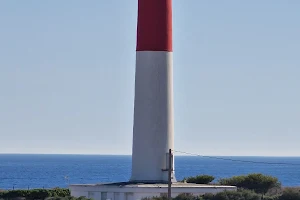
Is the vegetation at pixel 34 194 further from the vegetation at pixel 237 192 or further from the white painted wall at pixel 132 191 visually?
the white painted wall at pixel 132 191

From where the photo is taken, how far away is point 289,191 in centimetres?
3788

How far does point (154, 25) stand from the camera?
35.6 m

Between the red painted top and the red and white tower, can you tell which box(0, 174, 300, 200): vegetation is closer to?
the red and white tower

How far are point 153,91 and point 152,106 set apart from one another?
1.88 ft

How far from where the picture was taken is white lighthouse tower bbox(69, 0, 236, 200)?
35656 mm

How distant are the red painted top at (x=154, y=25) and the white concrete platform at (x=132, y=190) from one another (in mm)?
5210

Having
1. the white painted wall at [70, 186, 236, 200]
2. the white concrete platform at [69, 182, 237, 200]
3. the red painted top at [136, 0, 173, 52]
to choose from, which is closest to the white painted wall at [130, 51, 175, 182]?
the red painted top at [136, 0, 173, 52]

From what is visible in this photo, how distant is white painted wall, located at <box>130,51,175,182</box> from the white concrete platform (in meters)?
1.15

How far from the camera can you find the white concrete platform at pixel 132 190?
3506 cm

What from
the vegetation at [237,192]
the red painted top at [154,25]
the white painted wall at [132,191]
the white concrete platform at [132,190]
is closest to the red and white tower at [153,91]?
the red painted top at [154,25]

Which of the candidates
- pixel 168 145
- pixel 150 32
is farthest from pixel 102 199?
pixel 150 32

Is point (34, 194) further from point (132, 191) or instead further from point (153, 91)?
point (153, 91)

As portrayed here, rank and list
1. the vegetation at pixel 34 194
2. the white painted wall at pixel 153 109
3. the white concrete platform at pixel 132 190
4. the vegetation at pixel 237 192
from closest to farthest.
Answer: the white concrete platform at pixel 132 190 < the vegetation at pixel 237 192 < the white painted wall at pixel 153 109 < the vegetation at pixel 34 194

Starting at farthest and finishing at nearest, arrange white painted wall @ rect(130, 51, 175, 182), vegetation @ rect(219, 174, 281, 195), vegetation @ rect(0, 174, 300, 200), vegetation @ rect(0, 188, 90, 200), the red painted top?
vegetation @ rect(219, 174, 281, 195)
vegetation @ rect(0, 188, 90, 200)
white painted wall @ rect(130, 51, 175, 182)
the red painted top
vegetation @ rect(0, 174, 300, 200)
